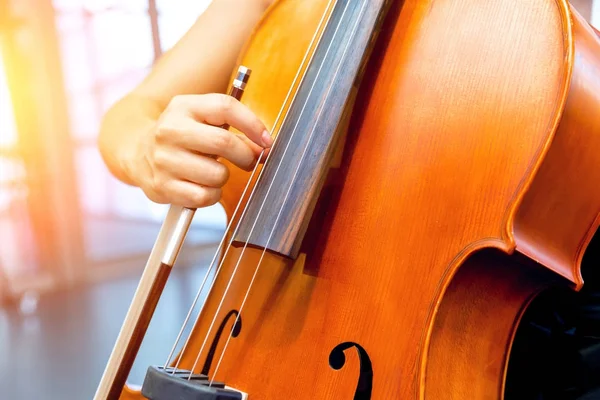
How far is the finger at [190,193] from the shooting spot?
49 cm

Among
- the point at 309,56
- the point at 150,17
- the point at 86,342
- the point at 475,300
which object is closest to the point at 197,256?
the point at 86,342

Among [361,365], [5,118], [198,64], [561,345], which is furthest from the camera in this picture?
[5,118]

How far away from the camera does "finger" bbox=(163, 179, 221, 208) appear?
0.49 metres

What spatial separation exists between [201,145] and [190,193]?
0.16ft

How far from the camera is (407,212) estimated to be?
0.45m

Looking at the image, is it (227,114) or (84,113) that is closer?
(227,114)

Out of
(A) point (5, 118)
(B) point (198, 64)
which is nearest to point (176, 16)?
(A) point (5, 118)

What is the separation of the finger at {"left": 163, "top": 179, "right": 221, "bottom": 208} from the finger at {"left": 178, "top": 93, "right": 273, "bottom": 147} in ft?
0.21

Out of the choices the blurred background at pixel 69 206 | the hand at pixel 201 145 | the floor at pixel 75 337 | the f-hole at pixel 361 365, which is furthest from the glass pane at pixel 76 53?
the f-hole at pixel 361 365

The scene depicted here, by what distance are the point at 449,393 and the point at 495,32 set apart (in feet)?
1.02

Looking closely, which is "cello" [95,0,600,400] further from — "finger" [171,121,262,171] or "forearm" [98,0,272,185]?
"forearm" [98,0,272,185]

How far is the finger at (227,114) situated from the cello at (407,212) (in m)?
0.03

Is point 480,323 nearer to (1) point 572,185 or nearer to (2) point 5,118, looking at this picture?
(1) point 572,185

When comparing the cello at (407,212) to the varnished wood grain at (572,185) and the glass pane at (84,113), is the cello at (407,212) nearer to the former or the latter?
the varnished wood grain at (572,185)
